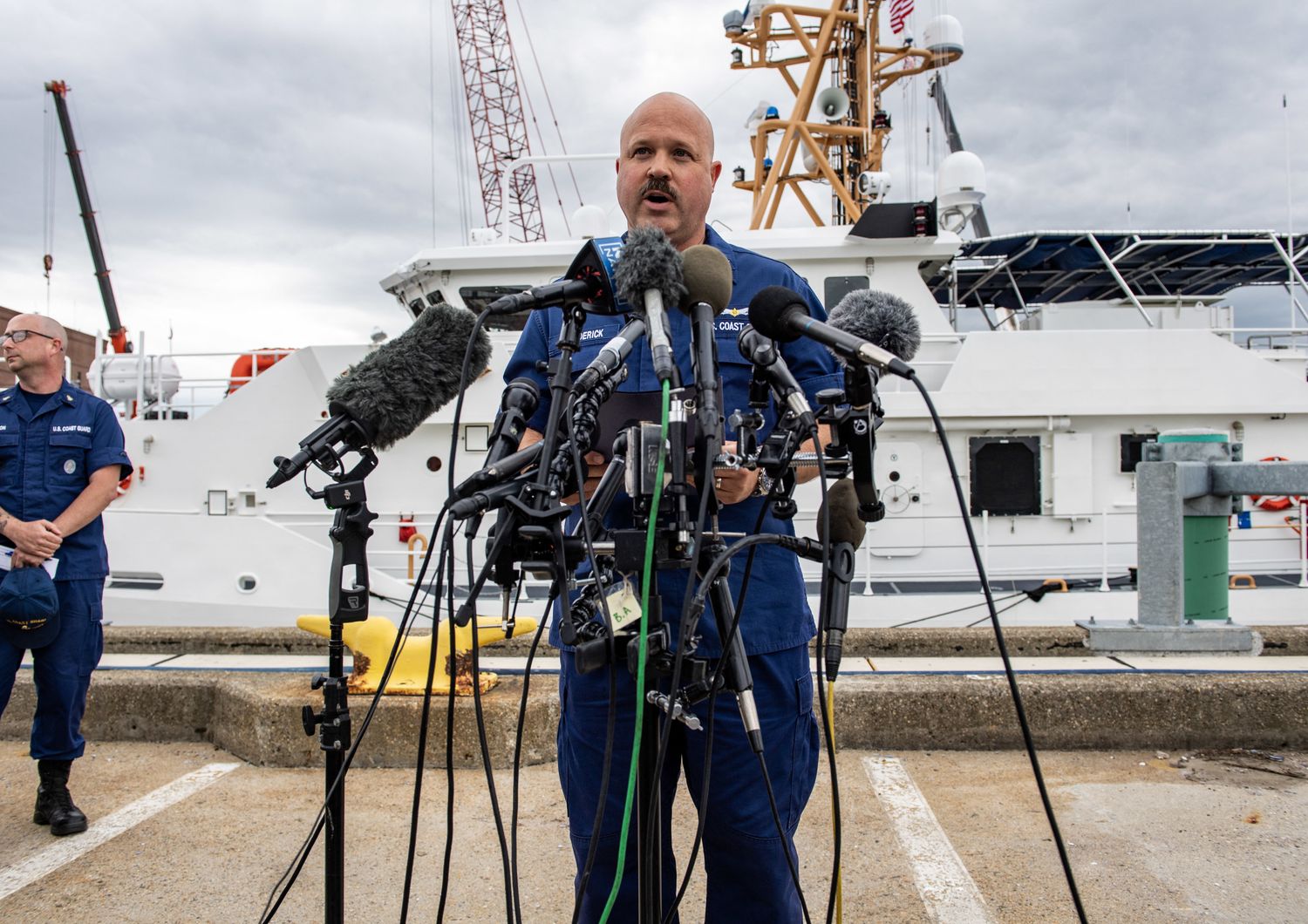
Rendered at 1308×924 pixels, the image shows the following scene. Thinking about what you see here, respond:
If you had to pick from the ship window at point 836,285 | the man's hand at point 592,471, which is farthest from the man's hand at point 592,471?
the ship window at point 836,285

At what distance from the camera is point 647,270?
126cm

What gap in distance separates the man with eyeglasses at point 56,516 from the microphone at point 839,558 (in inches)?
106

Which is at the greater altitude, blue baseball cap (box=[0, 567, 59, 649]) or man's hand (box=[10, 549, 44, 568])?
man's hand (box=[10, 549, 44, 568])

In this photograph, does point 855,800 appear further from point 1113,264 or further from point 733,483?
point 1113,264

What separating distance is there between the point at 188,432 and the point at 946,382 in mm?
7016

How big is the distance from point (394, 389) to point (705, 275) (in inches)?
38.2

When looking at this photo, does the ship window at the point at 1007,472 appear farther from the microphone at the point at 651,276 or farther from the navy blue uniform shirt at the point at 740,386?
the microphone at the point at 651,276

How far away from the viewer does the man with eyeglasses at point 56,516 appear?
2.93 m

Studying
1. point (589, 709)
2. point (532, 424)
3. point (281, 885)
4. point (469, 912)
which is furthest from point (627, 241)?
point (281, 885)

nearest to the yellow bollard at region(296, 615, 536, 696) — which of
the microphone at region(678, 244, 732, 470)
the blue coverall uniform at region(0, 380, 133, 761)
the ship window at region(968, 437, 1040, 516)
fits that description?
the blue coverall uniform at region(0, 380, 133, 761)

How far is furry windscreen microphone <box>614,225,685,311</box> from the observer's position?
4.14 feet

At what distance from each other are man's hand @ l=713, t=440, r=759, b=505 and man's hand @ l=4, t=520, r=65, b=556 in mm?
2609

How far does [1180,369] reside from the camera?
7.59 metres

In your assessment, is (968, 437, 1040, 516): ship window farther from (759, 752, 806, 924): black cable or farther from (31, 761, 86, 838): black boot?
(31, 761, 86, 838): black boot
